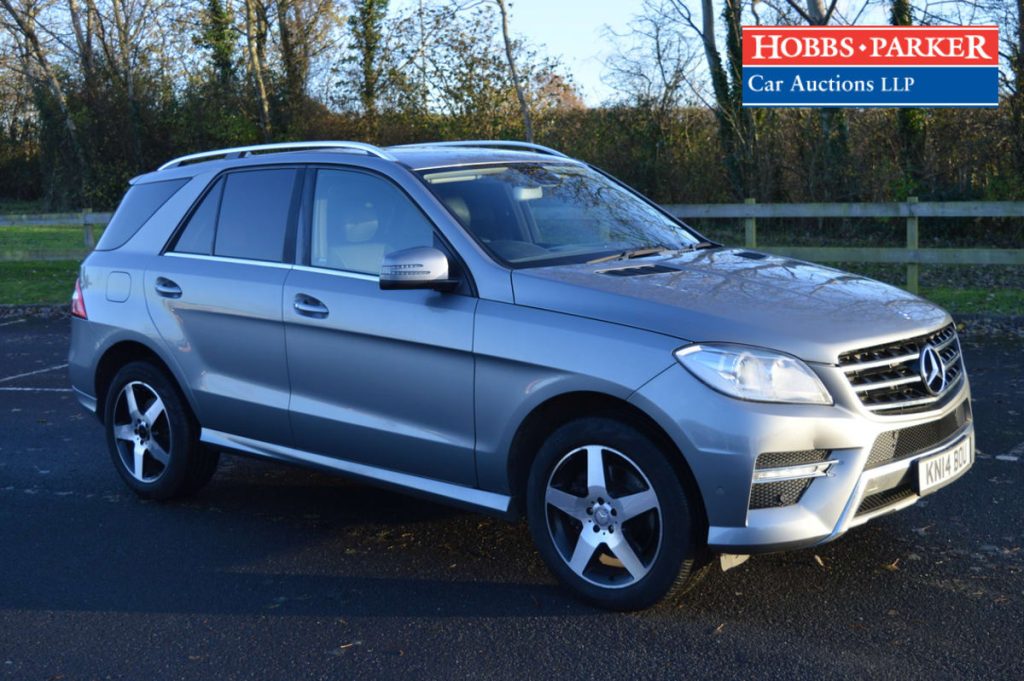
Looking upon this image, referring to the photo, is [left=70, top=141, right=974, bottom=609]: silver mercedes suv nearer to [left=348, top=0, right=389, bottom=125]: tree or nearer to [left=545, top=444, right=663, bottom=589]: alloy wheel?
[left=545, top=444, right=663, bottom=589]: alloy wheel

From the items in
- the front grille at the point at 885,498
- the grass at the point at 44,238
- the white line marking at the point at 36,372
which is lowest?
the white line marking at the point at 36,372

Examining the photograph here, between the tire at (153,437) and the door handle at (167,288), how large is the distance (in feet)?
1.36

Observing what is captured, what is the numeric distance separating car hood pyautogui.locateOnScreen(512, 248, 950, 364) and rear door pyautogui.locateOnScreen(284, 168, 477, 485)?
46 cm

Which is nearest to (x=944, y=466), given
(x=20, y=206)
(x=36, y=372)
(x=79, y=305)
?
(x=79, y=305)

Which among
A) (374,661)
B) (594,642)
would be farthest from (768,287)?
(374,661)

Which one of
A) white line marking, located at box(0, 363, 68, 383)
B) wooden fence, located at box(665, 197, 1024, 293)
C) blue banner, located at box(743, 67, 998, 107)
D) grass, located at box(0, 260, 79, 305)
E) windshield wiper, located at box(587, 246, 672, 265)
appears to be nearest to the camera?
windshield wiper, located at box(587, 246, 672, 265)

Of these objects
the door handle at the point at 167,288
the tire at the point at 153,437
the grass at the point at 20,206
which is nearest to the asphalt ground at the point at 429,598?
the tire at the point at 153,437

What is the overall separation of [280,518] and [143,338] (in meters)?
1.19

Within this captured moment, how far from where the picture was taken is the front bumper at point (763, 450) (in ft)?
13.4

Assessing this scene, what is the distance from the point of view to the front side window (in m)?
5.27

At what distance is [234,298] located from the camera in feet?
18.9

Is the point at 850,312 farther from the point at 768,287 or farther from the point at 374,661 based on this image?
the point at 374,661

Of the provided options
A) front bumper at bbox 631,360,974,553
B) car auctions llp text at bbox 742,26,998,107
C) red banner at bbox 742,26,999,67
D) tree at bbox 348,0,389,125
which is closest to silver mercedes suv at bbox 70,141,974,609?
front bumper at bbox 631,360,974,553

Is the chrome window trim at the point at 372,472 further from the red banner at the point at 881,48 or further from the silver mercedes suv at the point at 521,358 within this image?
the red banner at the point at 881,48
